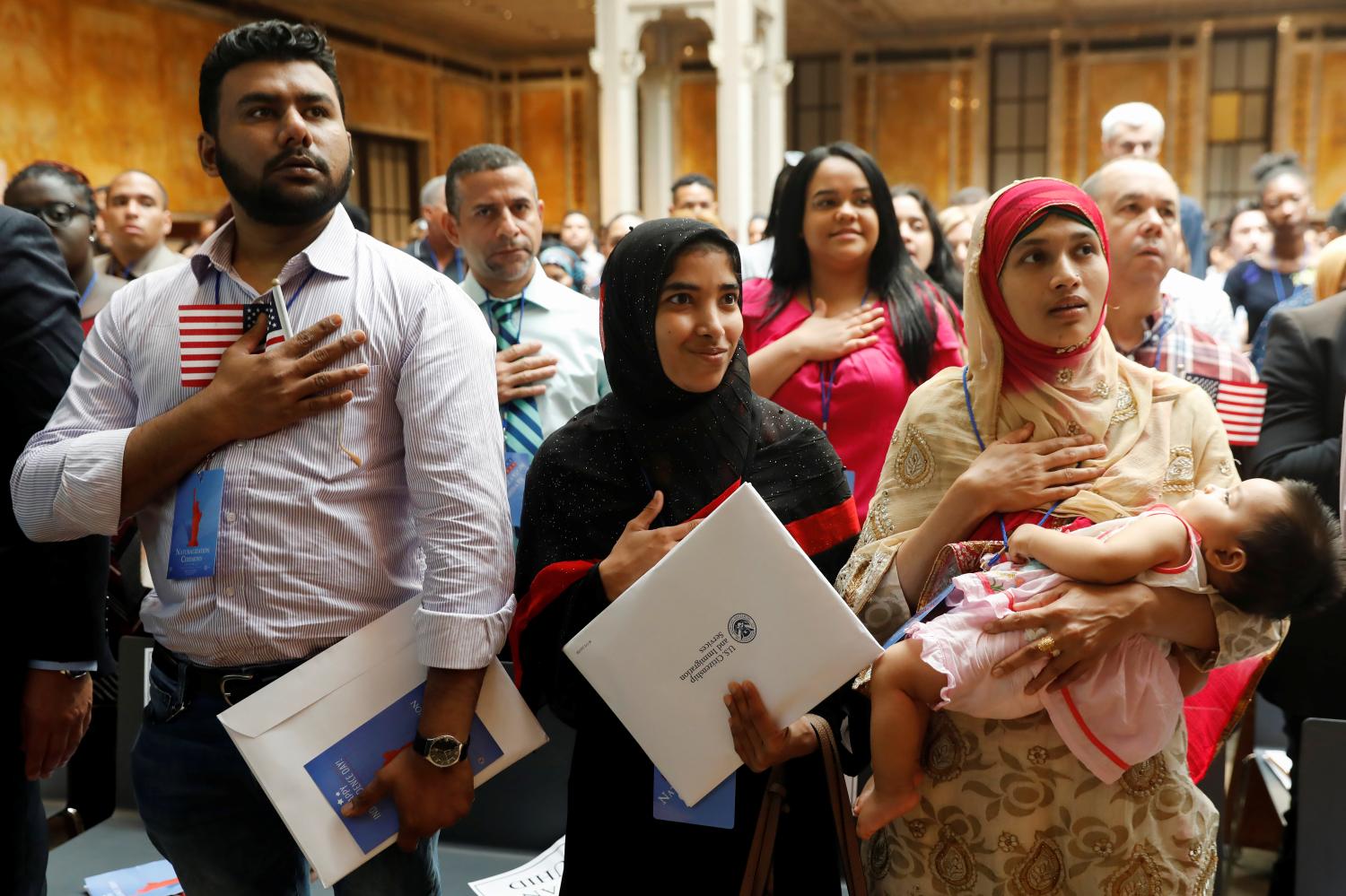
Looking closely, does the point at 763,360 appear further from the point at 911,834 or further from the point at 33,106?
the point at 33,106

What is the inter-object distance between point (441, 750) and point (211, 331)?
74cm

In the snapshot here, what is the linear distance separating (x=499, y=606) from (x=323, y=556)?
272mm

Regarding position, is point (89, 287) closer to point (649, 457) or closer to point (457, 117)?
point (649, 457)

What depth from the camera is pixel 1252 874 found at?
343 centimetres

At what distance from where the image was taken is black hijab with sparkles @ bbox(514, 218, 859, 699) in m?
1.88

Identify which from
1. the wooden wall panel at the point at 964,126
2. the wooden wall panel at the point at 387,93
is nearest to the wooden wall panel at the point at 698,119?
the wooden wall panel at the point at 964,126

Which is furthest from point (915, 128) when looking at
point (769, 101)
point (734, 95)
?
point (734, 95)

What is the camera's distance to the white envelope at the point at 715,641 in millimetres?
1627

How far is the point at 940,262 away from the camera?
4.28m

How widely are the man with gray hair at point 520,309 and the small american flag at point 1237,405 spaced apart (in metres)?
1.52

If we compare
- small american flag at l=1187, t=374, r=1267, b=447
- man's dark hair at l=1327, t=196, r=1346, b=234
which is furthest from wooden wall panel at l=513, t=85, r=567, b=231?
small american flag at l=1187, t=374, r=1267, b=447

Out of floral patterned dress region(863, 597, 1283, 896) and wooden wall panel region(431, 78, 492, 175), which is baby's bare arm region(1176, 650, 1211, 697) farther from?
wooden wall panel region(431, 78, 492, 175)

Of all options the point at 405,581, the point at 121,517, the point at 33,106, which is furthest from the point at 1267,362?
the point at 33,106

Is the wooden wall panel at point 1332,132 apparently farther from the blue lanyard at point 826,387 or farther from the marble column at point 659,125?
the blue lanyard at point 826,387
